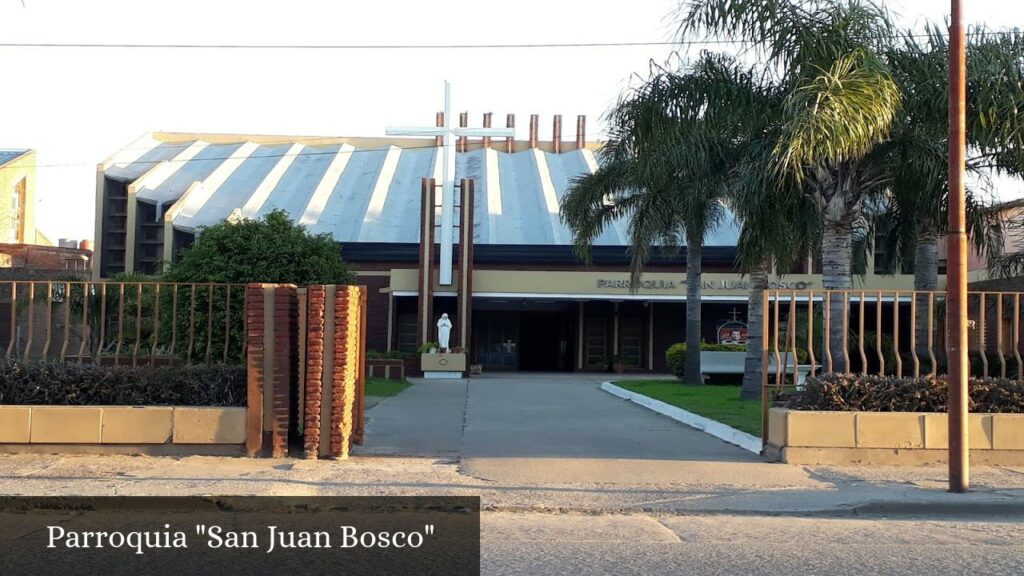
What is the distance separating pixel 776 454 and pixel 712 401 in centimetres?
825

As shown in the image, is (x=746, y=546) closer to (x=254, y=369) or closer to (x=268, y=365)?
(x=268, y=365)

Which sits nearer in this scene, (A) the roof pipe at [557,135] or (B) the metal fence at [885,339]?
(B) the metal fence at [885,339]

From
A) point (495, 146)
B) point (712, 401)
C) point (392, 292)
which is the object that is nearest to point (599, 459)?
point (712, 401)

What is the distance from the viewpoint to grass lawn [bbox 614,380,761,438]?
50.4 feet

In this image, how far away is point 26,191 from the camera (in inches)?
2282

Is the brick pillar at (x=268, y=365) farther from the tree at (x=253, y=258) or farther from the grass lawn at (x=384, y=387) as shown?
the tree at (x=253, y=258)

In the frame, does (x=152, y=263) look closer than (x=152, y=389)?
No

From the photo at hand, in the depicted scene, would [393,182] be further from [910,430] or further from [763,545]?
[763,545]

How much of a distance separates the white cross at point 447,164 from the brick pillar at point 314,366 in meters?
24.8

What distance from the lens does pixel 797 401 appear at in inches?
473

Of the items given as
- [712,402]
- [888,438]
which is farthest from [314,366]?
[712,402]

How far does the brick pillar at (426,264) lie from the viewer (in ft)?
123

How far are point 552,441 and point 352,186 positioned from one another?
36.7 meters
